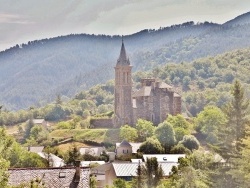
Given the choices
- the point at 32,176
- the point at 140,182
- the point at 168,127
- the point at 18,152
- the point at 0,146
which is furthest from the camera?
the point at 168,127

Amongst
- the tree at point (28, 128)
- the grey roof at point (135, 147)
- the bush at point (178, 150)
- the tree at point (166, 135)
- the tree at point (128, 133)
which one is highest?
the bush at point (178, 150)

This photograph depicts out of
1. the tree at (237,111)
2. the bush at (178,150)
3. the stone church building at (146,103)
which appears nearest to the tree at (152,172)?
the tree at (237,111)

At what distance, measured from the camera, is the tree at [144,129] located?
11479 cm

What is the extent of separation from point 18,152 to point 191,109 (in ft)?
362

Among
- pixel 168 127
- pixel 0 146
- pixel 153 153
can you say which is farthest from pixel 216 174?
pixel 168 127

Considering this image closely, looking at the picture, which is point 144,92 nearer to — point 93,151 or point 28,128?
point 28,128

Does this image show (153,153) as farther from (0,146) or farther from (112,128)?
(0,146)

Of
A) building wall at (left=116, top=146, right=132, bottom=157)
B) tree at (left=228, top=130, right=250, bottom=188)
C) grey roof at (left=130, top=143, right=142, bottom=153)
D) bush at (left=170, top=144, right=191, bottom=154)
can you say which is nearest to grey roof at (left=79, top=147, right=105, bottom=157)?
building wall at (left=116, top=146, right=132, bottom=157)

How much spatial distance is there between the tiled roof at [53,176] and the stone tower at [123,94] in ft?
313

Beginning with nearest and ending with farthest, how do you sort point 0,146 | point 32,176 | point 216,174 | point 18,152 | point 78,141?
1. point 0,146
2. point 32,176
3. point 216,174
4. point 18,152
5. point 78,141

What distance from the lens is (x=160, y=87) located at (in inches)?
5133

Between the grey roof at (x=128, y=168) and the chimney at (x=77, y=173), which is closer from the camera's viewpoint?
the chimney at (x=77, y=173)

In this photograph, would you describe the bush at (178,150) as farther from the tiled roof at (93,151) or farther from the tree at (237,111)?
the tree at (237,111)

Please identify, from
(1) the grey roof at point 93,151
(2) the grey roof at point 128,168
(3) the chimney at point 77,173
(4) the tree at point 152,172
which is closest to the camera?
(3) the chimney at point 77,173
